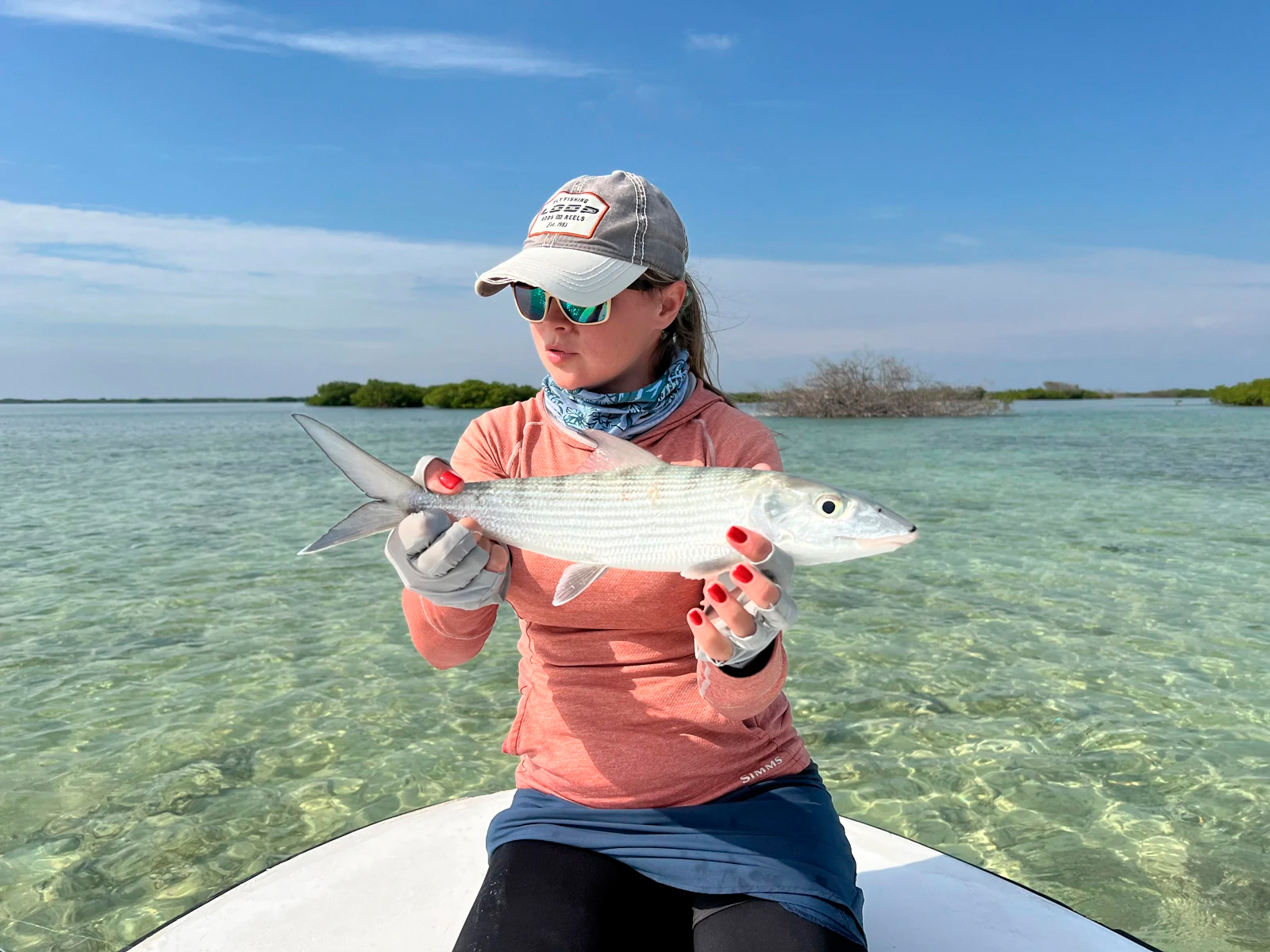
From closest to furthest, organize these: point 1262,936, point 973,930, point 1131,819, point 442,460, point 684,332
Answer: point 442,460 < point 973,930 < point 684,332 < point 1262,936 < point 1131,819

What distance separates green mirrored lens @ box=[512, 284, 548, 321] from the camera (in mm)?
2428

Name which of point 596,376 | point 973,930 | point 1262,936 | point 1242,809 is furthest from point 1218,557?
point 596,376

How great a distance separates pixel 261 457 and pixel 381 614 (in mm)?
18886

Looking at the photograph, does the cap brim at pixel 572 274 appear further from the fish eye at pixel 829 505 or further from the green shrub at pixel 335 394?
the green shrub at pixel 335 394

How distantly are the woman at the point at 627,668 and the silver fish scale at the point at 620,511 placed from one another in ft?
0.26

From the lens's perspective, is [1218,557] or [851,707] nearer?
[851,707]

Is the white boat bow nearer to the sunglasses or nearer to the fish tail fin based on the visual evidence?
the fish tail fin

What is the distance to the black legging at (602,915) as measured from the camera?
1.88 m

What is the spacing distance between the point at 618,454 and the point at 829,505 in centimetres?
60

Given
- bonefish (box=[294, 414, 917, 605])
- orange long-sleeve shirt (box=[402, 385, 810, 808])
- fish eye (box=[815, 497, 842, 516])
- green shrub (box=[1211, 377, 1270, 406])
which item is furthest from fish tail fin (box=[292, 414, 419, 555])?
green shrub (box=[1211, 377, 1270, 406])

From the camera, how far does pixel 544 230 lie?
99.2 inches

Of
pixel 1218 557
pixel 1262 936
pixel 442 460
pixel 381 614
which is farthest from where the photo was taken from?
pixel 1218 557

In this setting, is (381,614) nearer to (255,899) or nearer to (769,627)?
(255,899)

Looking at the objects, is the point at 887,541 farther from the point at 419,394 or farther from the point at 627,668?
the point at 419,394
